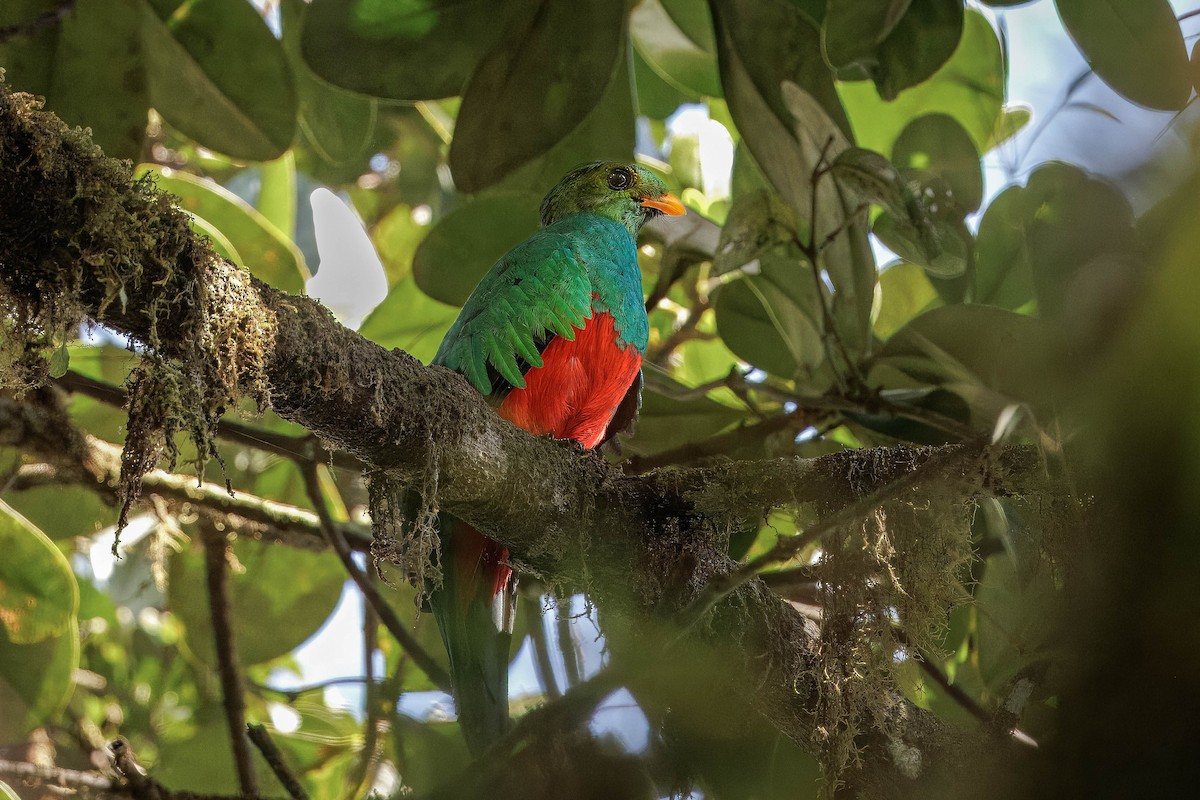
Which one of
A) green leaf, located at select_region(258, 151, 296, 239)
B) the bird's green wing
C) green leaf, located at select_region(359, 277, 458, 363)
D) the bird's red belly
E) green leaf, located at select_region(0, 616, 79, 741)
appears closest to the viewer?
the bird's green wing

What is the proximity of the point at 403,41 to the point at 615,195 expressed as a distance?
909 millimetres

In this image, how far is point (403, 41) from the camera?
2609 millimetres

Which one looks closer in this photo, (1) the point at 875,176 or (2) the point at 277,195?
(1) the point at 875,176

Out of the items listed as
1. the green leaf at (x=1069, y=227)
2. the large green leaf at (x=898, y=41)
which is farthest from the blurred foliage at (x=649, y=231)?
the green leaf at (x=1069, y=227)

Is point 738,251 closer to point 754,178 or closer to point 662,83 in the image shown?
point 754,178

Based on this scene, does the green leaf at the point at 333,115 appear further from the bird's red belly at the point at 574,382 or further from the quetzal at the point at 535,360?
the bird's red belly at the point at 574,382

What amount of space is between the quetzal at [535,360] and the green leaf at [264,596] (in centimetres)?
107

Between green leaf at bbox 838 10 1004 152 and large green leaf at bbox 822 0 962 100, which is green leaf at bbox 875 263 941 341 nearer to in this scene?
green leaf at bbox 838 10 1004 152

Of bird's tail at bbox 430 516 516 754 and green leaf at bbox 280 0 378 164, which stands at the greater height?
green leaf at bbox 280 0 378 164

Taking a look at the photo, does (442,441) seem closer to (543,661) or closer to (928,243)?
(543,661)

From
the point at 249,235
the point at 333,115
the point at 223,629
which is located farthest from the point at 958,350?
the point at 223,629

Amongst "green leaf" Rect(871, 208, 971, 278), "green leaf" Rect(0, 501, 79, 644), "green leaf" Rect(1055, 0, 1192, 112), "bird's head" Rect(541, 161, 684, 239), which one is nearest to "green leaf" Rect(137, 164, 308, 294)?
"bird's head" Rect(541, 161, 684, 239)

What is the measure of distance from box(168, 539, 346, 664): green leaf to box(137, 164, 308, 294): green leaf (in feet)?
2.97

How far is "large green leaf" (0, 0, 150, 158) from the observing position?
245 cm
